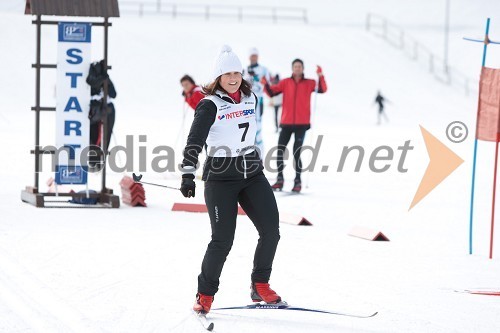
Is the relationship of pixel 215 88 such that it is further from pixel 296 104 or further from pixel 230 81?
pixel 296 104

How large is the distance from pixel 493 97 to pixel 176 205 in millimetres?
4149

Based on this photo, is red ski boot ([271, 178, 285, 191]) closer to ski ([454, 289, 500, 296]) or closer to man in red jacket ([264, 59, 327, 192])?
man in red jacket ([264, 59, 327, 192])

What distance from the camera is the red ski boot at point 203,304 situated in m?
6.45

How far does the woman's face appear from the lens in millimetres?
6578

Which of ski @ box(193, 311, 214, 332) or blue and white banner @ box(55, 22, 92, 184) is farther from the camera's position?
blue and white banner @ box(55, 22, 92, 184)

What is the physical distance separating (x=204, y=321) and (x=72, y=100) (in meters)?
6.12

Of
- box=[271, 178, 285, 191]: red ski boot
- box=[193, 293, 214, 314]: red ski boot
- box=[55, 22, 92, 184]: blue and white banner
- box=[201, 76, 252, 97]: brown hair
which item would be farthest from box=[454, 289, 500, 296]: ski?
box=[271, 178, 285, 191]: red ski boot

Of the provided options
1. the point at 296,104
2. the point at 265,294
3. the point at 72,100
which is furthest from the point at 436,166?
the point at 265,294

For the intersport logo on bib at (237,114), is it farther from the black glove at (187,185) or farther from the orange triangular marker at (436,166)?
the orange triangular marker at (436,166)

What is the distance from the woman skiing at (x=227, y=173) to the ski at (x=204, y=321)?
4 cm

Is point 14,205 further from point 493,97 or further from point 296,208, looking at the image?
point 493,97

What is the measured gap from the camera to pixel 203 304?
6465mm

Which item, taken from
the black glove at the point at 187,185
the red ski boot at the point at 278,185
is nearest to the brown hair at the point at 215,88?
the black glove at the point at 187,185

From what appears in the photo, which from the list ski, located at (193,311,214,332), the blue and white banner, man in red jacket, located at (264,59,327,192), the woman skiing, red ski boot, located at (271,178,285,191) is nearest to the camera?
ski, located at (193,311,214,332)
